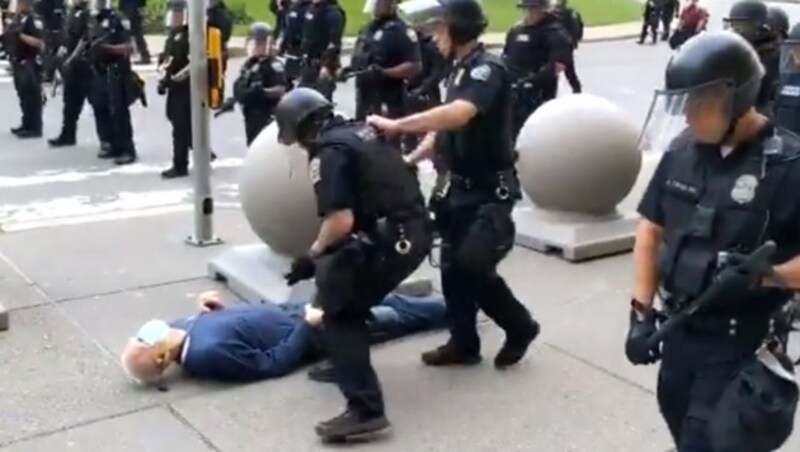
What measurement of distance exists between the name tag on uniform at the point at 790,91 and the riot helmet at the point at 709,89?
3.58 metres

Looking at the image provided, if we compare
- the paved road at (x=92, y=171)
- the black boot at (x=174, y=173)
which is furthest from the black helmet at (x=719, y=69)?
the black boot at (x=174, y=173)

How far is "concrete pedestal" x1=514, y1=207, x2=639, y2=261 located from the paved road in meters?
3.18

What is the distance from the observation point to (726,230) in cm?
339

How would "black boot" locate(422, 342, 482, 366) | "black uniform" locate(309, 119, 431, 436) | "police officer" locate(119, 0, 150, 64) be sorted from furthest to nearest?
"police officer" locate(119, 0, 150, 64)
"black boot" locate(422, 342, 482, 366)
"black uniform" locate(309, 119, 431, 436)

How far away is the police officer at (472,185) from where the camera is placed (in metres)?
5.45

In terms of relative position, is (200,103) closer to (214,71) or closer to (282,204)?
(214,71)

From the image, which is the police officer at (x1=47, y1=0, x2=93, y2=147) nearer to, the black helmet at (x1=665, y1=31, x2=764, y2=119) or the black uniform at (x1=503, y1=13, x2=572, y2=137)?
the black uniform at (x1=503, y1=13, x2=572, y2=137)

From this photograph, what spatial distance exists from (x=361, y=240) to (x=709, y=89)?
1964 mm

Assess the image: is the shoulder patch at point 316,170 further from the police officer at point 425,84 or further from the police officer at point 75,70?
the police officer at point 75,70

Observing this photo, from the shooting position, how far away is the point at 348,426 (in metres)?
5.02

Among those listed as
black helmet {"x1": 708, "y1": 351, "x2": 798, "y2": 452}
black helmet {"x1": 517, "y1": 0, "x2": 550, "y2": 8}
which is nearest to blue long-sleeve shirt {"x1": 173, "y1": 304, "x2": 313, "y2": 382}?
black helmet {"x1": 708, "y1": 351, "x2": 798, "y2": 452}

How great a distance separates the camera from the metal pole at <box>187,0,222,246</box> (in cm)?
805

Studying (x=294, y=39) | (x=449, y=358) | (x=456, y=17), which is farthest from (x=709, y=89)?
(x=294, y=39)

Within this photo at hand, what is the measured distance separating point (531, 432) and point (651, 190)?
73.9 inches
